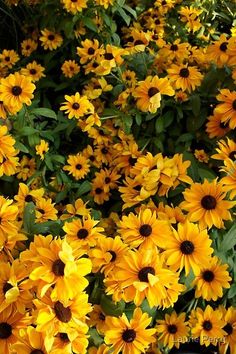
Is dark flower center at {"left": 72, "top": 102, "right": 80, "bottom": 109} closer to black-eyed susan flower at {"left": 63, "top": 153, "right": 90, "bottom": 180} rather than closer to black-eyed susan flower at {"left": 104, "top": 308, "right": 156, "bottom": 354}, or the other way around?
black-eyed susan flower at {"left": 63, "top": 153, "right": 90, "bottom": 180}

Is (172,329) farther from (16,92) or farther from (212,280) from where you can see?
(16,92)

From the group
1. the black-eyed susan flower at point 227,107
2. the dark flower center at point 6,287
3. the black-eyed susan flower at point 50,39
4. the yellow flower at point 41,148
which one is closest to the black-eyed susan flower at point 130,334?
the dark flower center at point 6,287

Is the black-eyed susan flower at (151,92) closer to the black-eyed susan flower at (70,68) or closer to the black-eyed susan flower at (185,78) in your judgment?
the black-eyed susan flower at (185,78)

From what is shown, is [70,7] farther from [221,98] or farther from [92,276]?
[92,276]

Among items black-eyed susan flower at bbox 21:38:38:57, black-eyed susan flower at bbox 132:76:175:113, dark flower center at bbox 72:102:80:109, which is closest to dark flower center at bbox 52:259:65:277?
black-eyed susan flower at bbox 132:76:175:113

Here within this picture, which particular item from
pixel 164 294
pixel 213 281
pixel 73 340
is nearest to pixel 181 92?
pixel 213 281

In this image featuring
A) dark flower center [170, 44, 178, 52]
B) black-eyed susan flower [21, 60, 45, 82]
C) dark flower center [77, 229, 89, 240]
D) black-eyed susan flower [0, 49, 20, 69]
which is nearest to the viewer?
dark flower center [77, 229, 89, 240]
